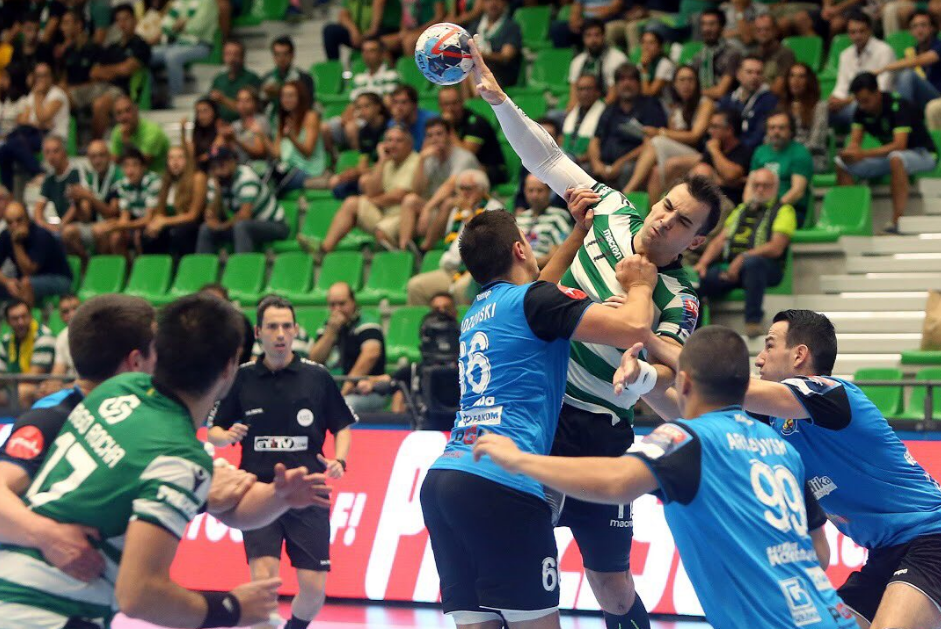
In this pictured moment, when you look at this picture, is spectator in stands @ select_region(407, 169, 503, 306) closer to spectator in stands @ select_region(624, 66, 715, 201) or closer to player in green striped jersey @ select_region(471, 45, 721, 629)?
spectator in stands @ select_region(624, 66, 715, 201)

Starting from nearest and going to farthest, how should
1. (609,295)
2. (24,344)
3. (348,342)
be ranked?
(609,295), (348,342), (24,344)

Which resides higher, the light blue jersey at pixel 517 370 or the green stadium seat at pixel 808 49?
the green stadium seat at pixel 808 49

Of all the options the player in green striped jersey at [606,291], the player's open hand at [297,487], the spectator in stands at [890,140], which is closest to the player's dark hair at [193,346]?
the player's open hand at [297,487]

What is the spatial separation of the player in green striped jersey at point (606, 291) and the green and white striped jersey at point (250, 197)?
8.37 metres

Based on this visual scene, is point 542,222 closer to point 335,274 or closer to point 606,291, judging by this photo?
point 335,274

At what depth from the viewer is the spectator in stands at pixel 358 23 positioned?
16.4 metres

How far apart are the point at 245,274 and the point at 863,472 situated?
31.6 feet

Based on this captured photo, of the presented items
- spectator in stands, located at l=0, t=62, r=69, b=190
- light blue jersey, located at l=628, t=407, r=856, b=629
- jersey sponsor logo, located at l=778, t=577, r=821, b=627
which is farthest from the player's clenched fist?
spectator in stands, located at l=0, t=62, r=69, b=190

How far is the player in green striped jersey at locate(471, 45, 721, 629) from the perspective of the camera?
19.0 ft

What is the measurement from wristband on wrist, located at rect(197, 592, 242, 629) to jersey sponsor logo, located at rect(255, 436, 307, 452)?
3.66 metres

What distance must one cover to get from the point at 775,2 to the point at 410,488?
772 centimetres

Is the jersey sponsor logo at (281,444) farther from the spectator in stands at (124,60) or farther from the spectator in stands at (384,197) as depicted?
the spectator in stands at (124,60)

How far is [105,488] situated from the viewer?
3.80 metres

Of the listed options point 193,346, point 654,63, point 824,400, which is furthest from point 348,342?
point 193,346
